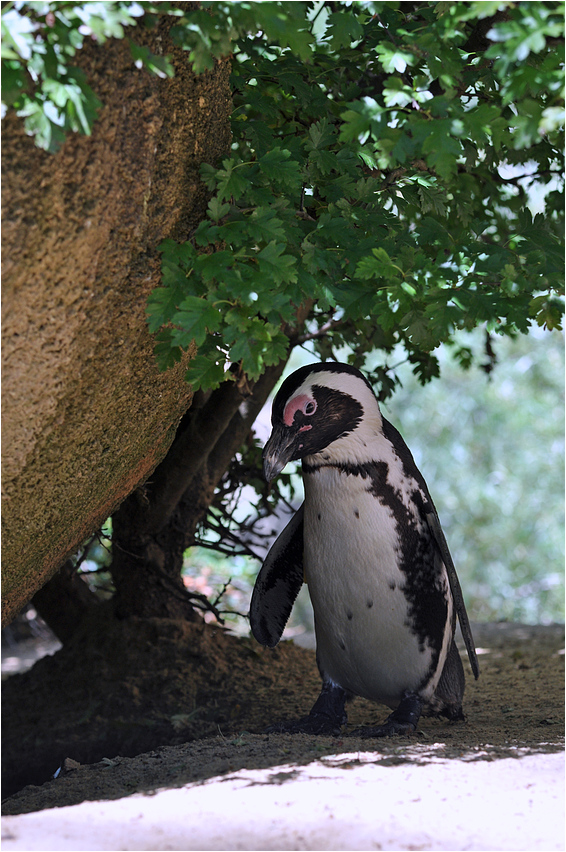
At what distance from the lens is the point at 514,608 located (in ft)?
32.5

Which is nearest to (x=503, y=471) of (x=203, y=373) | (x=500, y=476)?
(x=500, y=476)

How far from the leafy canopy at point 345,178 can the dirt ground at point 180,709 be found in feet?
3.71

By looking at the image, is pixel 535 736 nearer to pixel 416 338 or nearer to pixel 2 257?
pixel 416 338

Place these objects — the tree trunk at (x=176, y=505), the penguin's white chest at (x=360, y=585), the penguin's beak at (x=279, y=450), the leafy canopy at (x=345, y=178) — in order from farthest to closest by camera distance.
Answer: the tree trunk at (x=176, y=505), the penguin's white chest at (x=360, y=585), the penguin's beak at (x=279, y=450), the leafy canopy at (x=345, y=178)

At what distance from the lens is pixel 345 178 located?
2.30m

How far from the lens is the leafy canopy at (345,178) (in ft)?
5.73

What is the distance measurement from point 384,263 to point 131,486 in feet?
3.79

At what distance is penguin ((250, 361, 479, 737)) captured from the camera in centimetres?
252

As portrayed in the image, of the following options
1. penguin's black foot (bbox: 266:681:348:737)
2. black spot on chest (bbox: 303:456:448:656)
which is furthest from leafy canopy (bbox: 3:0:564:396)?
penguin's black foot (bbox: 266:681:348:737)

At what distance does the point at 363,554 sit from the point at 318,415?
0.47 meters

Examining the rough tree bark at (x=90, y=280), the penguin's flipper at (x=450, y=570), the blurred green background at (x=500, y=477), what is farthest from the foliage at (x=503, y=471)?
the rough tree bark at (x=90, y=280)

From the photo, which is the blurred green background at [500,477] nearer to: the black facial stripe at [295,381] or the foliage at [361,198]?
the black facial stripe at [295,381]

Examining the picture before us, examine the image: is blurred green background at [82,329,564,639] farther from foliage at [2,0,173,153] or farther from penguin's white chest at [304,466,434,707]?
foliage at [2,0,173,153]

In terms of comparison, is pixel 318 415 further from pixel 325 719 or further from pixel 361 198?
pixel 325 719
